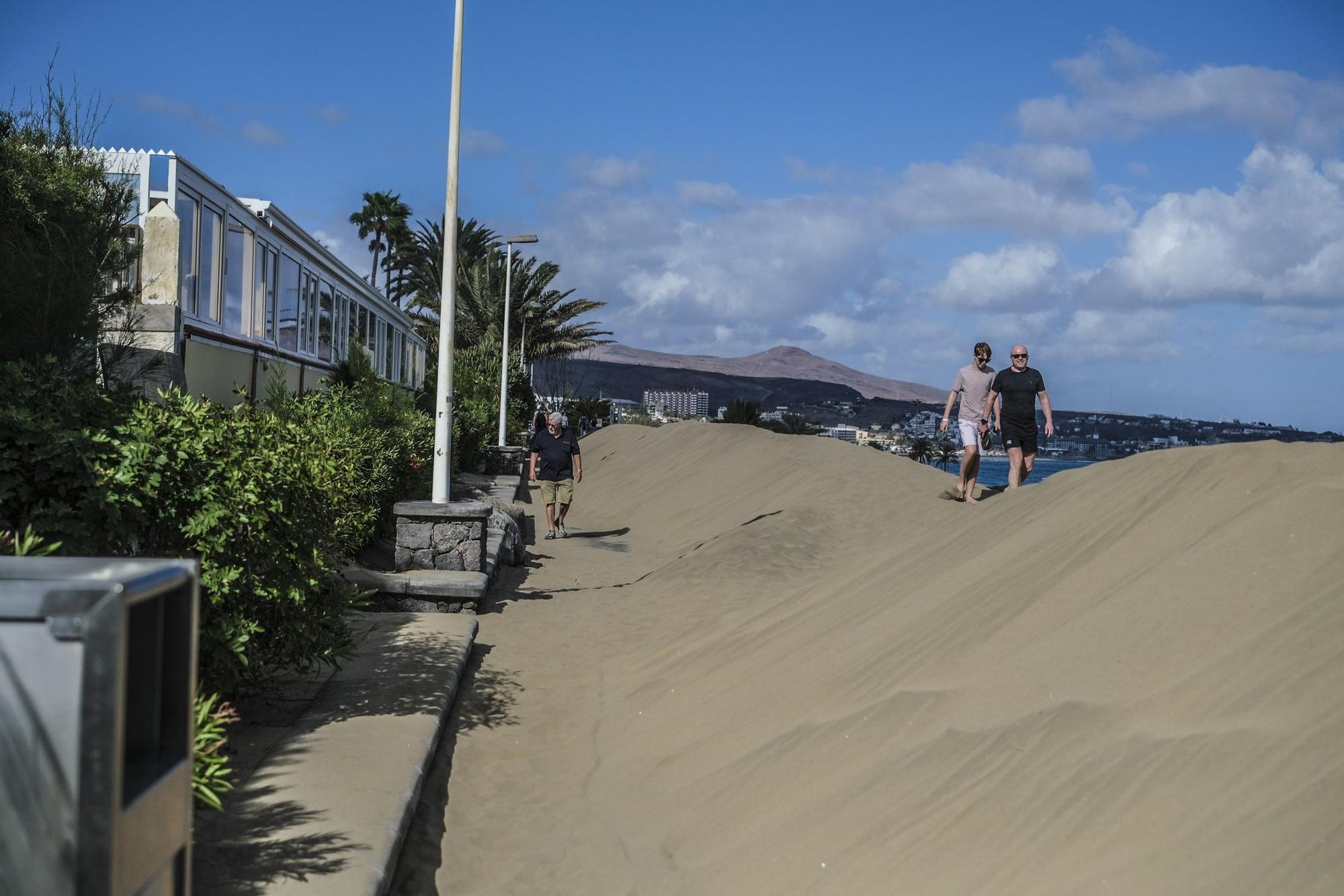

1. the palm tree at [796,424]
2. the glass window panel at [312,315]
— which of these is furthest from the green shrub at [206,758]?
the palm tree at [796,424]

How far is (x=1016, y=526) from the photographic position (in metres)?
7.79

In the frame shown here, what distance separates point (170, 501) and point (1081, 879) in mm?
3919

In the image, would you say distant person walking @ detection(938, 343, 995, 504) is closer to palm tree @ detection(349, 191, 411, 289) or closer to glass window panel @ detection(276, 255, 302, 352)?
glass window panel @ detection(276, 255, 302, 352)

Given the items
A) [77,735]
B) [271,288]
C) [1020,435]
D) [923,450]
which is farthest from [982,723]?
[923,450]

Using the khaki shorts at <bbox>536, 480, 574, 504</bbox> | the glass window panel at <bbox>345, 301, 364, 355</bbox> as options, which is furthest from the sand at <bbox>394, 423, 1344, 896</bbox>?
the glass window panel at <bbox>345, 301, 364, 355</bbox>

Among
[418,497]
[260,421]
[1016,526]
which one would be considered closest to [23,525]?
[260,421]

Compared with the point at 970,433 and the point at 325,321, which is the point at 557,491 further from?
the point at 970,433

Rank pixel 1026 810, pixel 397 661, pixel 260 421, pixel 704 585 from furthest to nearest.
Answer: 1. pixel 704 585
2. pixel 397 661
3. pixel 260 421
4. pixel 1026 810

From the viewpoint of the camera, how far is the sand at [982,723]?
3.64 metres

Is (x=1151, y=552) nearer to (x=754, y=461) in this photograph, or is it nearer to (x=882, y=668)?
(x=882, y=668)

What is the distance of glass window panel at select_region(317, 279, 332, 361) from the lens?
19875 mm

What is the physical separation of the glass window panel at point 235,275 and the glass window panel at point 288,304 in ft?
6.18

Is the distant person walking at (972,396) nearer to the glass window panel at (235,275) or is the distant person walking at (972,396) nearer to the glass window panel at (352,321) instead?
the glass window panel at (235,275)

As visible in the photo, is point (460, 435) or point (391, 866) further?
point (460, 435)
